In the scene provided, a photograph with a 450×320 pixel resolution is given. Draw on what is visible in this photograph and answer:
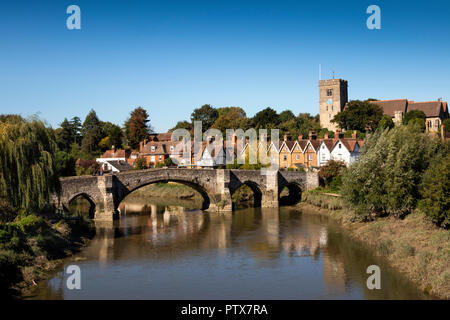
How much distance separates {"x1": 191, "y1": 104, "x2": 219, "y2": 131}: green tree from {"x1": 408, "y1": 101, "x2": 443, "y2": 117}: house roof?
38.2 meters

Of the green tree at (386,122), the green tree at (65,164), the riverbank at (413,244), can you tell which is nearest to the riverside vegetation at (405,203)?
the riverbank at (413,244)

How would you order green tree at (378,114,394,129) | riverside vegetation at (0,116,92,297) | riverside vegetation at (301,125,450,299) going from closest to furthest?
riverside vegetation at (0,116,92,297)
riverside vegetation at (301,125,450,299)
green tree at (378,114,394,129)

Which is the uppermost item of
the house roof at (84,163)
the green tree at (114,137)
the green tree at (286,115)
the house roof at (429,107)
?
the green tree at (286,115)

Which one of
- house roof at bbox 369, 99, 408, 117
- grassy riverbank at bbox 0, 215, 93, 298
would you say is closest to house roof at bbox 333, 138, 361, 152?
house roof at bbox 369, 99, 408, 117

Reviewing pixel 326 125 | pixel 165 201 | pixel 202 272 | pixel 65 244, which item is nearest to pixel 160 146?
pixel 165 201

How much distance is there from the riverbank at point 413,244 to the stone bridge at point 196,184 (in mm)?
13482

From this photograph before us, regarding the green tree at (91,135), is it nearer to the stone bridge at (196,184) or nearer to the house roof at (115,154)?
the house roof at (115,154)

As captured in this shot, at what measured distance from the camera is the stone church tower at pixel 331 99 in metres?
84.3

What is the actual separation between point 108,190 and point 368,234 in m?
23.0

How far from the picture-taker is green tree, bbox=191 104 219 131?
95812 mm

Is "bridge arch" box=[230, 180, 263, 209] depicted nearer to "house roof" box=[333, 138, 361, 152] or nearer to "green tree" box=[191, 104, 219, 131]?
"house roof" box=[333, 138, 361, 152]

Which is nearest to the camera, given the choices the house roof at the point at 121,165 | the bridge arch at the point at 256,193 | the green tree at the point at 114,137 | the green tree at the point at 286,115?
the bridge arch at the point at 256,193

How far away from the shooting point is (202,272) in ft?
89.0
